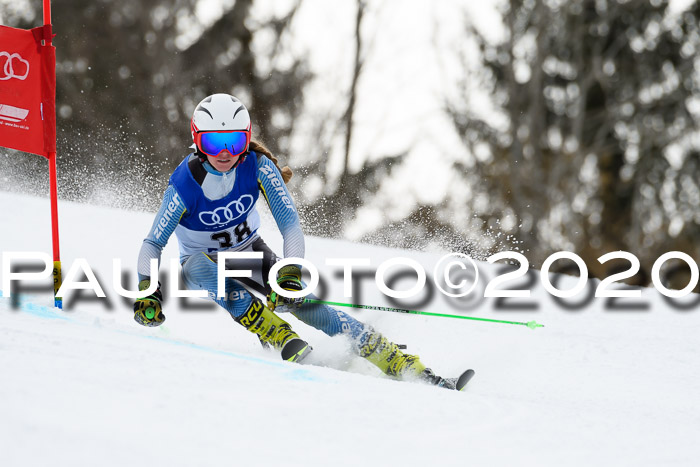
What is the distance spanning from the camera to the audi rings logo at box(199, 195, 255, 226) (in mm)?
3805

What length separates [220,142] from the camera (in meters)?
3.60

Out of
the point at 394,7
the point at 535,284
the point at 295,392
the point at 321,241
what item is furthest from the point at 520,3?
the point at 295,392

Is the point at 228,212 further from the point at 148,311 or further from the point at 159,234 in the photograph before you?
the point at 148,311

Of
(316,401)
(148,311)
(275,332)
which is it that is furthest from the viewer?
(275,332)

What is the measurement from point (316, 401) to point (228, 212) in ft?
4.85

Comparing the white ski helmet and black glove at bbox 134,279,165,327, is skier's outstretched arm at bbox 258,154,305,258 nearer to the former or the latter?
the white ski helmet

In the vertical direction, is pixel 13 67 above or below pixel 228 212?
above

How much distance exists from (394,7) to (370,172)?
3571mm

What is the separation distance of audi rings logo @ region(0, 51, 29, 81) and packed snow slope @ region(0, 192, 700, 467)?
1027mm

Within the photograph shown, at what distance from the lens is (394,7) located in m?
18.5

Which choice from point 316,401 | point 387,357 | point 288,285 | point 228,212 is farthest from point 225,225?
point 316,401

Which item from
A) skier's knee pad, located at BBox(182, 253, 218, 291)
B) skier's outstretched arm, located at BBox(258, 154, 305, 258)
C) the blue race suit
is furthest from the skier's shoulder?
skier's knee pad, located at BBox(182, 253, 218, 291)

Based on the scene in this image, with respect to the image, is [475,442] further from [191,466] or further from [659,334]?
[659,334]

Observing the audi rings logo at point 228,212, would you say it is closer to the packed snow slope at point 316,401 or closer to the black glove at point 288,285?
the black glove at point 288,285
